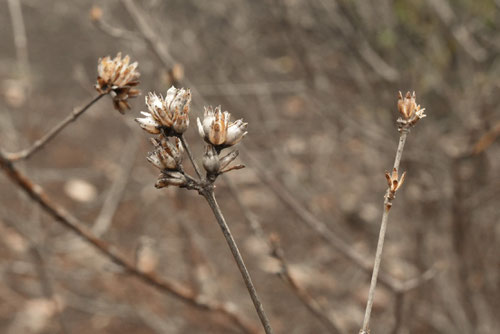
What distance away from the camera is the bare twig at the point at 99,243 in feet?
3.45

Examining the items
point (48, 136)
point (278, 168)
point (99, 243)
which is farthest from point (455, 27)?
point (48, 136)

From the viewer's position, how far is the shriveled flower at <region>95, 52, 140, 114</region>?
2.52 feet

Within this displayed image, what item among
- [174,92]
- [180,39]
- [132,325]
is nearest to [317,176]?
[180,39]

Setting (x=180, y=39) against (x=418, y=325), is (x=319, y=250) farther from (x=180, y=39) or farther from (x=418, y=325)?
(x=180, y=39)

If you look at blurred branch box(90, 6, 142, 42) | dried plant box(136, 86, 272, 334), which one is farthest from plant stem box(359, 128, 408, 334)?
blurred branch box(90, 6, 142, 42)

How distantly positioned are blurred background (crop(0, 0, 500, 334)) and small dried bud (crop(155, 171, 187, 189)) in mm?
503

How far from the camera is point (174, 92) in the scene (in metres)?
0.67

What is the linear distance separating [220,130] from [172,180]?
0.09 m

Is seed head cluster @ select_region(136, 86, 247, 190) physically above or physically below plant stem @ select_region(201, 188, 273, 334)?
above

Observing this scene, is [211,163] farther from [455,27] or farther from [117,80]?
[455,27]

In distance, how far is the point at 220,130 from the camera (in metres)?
0.68

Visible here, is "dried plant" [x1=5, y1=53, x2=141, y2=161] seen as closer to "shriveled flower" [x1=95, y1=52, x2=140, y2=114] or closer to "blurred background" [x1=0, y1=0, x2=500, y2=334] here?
"shriveled flower" [x1=95, y1=52, x2=140, y2=114]

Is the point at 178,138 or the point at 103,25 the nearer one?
the point at 178,138

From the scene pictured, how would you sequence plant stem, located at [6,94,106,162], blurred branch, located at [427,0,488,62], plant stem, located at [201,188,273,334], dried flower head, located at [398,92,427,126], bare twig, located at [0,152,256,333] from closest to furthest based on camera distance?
plant stem, located at [201,188,273,334]
dried flower head, located at [398,92,427,126]
plant stem, located at [6,94,106,162]
bare twig, located at [0,152,256,333]
blurred branch, located at [427,0,488,62]
